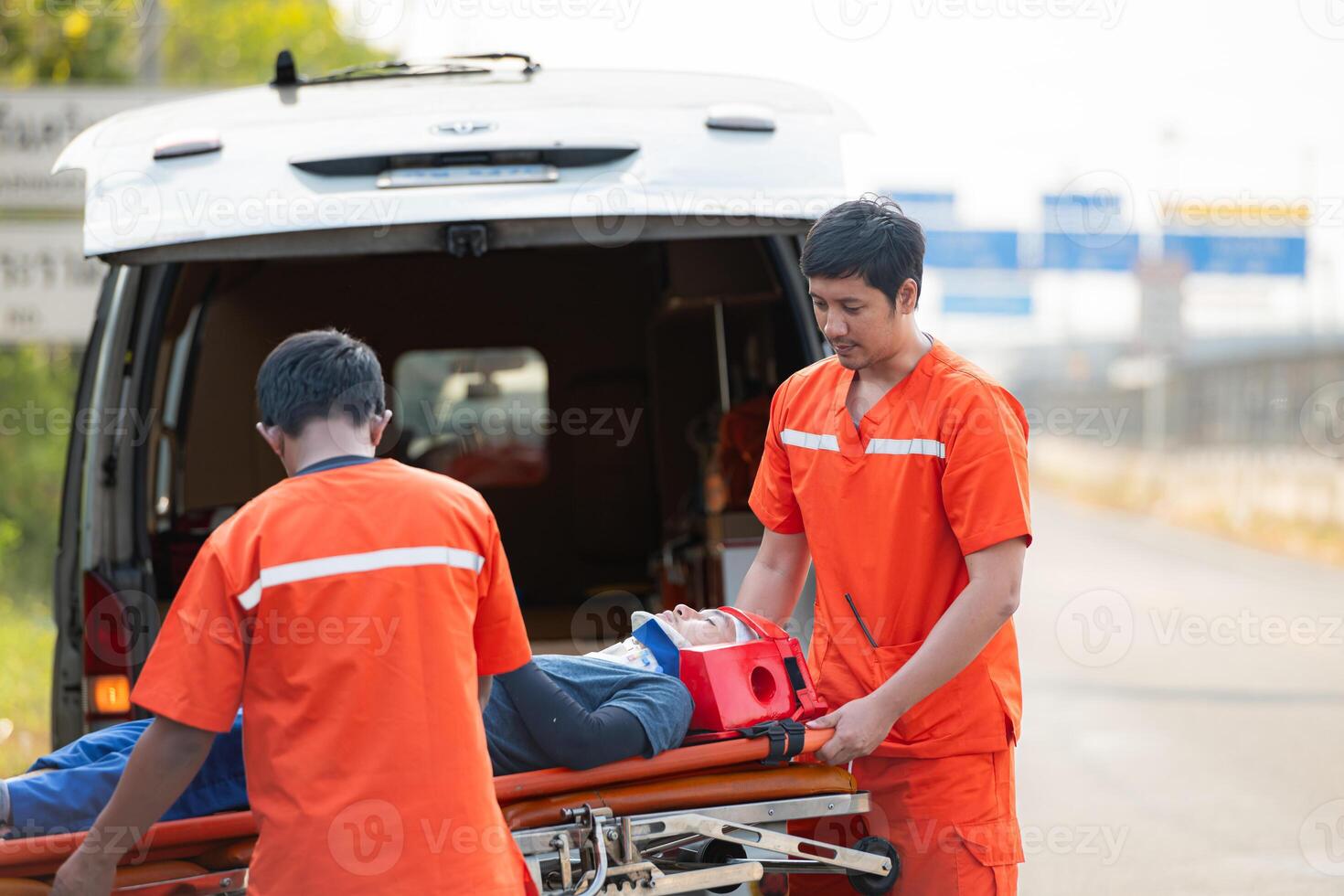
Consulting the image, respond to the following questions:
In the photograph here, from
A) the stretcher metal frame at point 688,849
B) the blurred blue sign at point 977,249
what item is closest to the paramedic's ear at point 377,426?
the stretcher metal frame at point 688,849

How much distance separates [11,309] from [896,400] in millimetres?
7340

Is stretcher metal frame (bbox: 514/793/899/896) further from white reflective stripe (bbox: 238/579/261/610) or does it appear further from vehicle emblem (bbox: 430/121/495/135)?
vehicle emblem (bbox: 430/121/495/135)

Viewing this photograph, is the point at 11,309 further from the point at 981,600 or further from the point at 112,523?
the point at 981,600

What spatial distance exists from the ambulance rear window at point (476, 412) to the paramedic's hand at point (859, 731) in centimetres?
414

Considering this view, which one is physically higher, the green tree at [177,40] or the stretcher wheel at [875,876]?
the green tree at [177,40]

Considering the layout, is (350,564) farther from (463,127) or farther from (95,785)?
(463,127)

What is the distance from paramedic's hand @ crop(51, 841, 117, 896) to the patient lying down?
0.69ft

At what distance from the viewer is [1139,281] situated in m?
27.0

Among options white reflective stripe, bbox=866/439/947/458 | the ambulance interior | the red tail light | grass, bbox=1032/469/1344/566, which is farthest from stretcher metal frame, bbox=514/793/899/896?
grass, bbox=1032/469/1344/566

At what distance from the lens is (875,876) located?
300 cm

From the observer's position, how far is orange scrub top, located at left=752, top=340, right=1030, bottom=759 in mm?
2896

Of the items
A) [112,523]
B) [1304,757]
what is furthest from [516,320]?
[1304,757]

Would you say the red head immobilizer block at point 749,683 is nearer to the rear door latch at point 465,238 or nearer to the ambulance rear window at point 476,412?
the rear door latch at point 465,238

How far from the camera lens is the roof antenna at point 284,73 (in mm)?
4105
